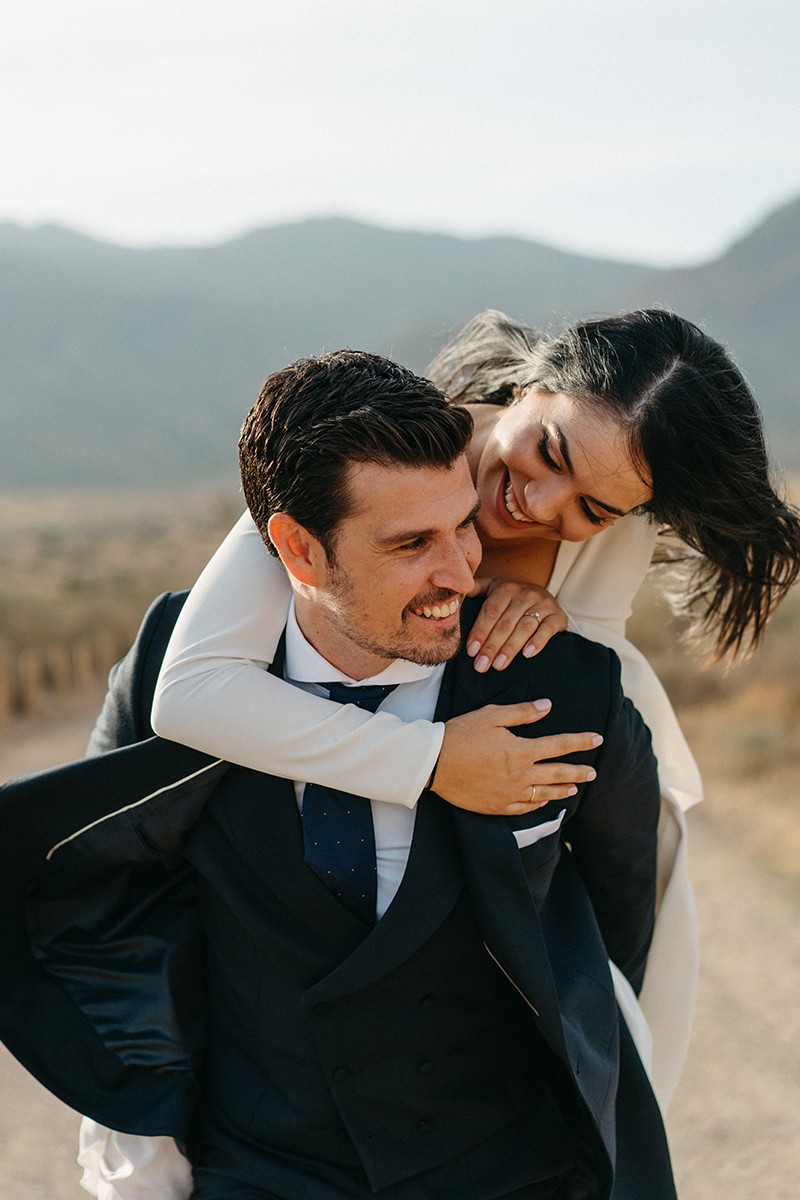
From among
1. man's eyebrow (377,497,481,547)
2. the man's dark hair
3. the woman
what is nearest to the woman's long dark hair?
the woman

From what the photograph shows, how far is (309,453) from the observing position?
6.95 feet

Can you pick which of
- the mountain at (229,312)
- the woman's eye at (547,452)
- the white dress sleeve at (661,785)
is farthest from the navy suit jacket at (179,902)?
the mountain at (229,312)

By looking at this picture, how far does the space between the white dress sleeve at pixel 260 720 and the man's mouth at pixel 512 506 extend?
68 centimetres

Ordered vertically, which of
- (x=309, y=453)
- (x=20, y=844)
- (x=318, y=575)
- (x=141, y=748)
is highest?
(x=309, y=453)

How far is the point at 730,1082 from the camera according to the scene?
5.48 meters

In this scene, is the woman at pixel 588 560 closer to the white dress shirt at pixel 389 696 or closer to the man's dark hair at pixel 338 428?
the white dress shirt at pixel 389 696

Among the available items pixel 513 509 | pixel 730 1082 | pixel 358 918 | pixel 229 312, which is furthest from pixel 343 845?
pixel 229 312

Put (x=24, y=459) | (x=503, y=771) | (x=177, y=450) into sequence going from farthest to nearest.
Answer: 1. (x=177, y=450)
2. (x=24, y=459)
3. (x=503, y=771)

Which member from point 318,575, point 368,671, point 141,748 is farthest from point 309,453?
point 141,748

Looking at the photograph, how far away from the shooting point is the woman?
2148mm

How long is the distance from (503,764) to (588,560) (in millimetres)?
905

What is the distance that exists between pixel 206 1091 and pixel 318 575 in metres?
1.12

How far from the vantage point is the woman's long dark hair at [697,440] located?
2.55m

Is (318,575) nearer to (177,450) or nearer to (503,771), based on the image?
(503,771)
